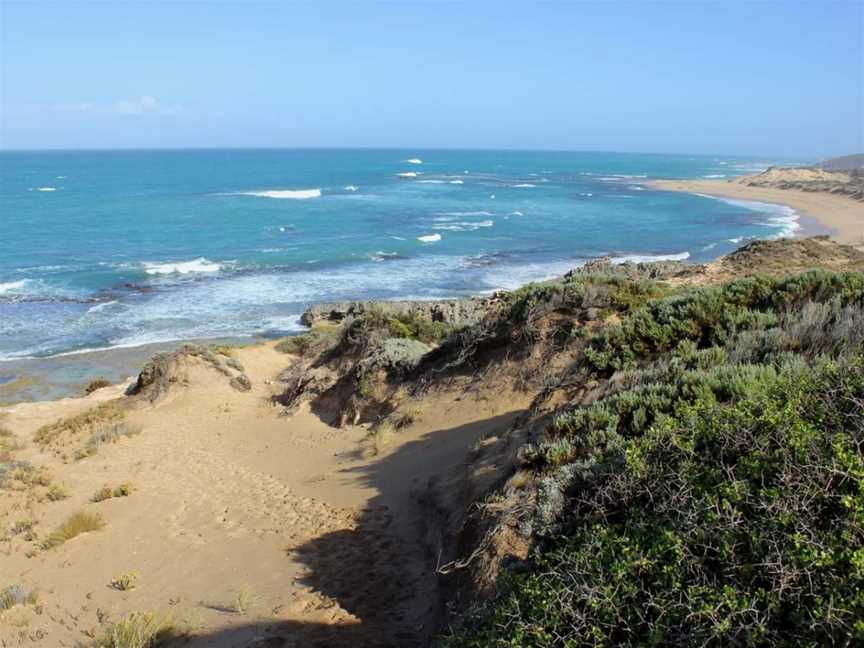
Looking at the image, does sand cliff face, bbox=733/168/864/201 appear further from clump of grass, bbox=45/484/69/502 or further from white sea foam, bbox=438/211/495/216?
clump of grass, bbox=45/484/69/502

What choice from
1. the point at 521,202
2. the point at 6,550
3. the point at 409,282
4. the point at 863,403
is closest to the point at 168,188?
the point at 521,202

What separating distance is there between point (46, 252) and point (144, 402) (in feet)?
104

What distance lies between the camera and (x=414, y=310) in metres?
21.9

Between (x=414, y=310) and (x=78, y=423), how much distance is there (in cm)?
1012

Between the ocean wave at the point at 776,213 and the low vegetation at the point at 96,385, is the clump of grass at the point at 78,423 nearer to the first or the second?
the low vegetation at the point at 96,385

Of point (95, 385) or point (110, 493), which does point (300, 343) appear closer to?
point (95, 385)

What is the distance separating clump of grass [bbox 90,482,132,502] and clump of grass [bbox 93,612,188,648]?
4992mm

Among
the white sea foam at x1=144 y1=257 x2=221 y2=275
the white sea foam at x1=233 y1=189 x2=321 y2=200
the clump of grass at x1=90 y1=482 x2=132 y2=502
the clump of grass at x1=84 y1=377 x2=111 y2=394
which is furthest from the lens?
the white sea foam at x1=233 y1=189 x2=321 y2=200

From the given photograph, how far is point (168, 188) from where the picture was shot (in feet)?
286

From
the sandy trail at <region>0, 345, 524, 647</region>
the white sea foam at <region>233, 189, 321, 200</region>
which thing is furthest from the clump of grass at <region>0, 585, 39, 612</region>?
the white sea foam at <region>233, 189, 321, 200</region>

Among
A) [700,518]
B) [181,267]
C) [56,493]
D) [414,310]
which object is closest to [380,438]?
[56,493]

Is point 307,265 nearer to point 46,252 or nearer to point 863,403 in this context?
point 46,252

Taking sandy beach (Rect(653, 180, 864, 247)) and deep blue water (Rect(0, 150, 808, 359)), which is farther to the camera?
sandy beach (Rect(653, 180, 864, 247))

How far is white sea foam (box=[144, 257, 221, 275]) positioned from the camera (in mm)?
39219
